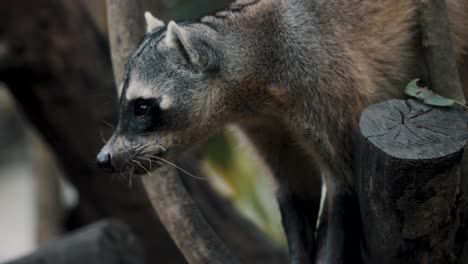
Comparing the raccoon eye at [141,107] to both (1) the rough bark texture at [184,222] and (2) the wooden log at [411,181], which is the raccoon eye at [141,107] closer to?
(1) the rough bark texture at [184,222]

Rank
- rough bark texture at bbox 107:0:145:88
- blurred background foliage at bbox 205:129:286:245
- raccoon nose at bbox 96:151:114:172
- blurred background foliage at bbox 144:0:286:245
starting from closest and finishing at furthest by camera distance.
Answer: raccoon nose at bbox 96:151:114:172, rough bark texture at bbox 107:0:145:88, blurred background foliage at bbox 144:0:286:245, blurred background foliage at bbox 205:129:286:245

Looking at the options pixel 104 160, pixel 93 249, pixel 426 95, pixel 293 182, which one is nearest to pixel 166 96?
pixel 104 160

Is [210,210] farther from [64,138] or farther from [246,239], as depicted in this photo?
[64,138]

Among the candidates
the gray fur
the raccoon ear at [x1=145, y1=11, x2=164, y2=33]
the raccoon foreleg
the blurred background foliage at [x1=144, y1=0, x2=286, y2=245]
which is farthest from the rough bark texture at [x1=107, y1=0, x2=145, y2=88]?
the blurred background foliage at [x1=144, y1=0, x2=286, y2=245]

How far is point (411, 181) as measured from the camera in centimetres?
326

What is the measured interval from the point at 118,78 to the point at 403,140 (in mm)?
1673

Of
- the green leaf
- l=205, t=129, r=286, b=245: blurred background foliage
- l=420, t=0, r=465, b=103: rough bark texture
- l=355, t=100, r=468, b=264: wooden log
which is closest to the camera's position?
l=355, t=100, r=468, b=264: wooden log

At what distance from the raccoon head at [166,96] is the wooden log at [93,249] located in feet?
5.13

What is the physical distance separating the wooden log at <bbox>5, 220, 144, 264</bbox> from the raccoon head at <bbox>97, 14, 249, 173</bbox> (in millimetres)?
1562

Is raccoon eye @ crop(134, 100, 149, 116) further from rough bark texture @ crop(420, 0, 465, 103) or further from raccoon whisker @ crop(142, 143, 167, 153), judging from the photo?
rough bark texture @ crop(420, 0, 465, 103)

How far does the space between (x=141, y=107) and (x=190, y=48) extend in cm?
33

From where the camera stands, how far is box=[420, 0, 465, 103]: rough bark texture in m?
3.73

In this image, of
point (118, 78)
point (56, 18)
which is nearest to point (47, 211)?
point (56, 18)

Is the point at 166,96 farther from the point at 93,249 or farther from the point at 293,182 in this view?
the point at 93,249
